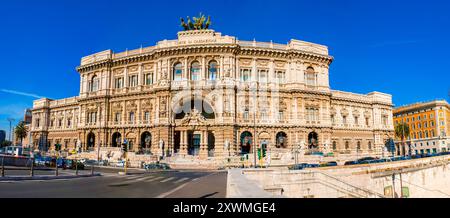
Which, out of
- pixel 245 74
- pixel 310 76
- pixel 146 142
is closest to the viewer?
pixel 245 74

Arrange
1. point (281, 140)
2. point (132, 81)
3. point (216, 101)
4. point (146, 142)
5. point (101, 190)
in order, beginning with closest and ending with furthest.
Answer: point (101, 190), point (216, 101), point (281, 140), point (146, 142), point (132, 81)

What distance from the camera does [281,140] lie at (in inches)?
2009

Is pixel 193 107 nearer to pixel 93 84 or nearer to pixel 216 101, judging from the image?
pixel 216 101

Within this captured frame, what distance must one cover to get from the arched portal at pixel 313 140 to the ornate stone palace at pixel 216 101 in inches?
7.1

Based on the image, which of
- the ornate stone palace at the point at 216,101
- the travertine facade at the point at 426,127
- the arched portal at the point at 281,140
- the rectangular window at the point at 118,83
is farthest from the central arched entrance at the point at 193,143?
the travertine facade at the point at 426,127

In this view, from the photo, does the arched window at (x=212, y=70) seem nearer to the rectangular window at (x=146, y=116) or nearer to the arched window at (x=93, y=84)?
the rectangular window at (x=146, y=116)

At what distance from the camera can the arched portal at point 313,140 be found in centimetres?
5238

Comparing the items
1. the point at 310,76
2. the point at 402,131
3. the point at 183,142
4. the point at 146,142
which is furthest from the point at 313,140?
the point at 402,131

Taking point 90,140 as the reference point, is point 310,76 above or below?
above

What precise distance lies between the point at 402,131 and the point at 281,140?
47.9 meters

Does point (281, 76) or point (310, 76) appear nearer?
point (281, 76)
